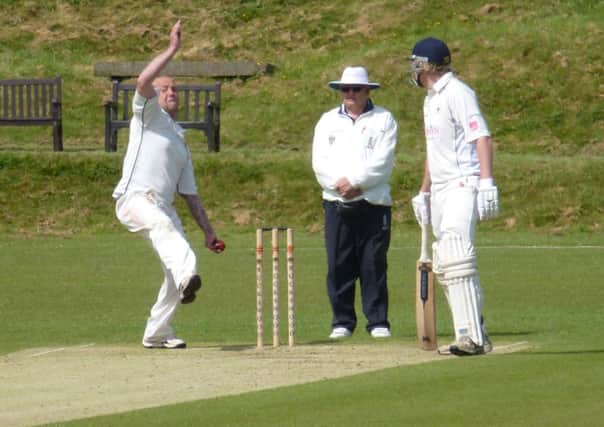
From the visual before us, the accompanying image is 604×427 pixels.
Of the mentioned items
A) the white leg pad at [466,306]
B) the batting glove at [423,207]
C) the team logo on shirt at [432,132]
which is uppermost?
the team logo on shirt at [432,132]

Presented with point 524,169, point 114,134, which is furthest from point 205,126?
point 524,169

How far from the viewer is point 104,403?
8.87 m

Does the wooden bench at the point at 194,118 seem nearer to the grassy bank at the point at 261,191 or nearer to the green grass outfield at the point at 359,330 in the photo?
the grassy bank at the point at 261,191

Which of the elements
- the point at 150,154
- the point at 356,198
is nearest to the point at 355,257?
the point at 356,198

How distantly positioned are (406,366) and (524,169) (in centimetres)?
1435

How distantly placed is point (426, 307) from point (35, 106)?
16977 millimetres

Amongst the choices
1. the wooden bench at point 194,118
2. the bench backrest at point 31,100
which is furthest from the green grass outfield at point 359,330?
the bench backrest at point 31,100

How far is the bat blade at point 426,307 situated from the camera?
426 inches

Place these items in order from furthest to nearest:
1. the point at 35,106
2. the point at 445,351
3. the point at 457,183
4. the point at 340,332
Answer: the point at 35,106, the point at 340,332, the point at 445,351, the point at 457,183

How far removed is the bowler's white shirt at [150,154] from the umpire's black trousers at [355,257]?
1855mm

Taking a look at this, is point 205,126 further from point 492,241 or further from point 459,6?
point 459,6

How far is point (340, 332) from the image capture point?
12523mm

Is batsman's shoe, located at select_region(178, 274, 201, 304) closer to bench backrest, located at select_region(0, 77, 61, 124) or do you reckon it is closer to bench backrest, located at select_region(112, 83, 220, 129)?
bench backrest, located at select_region(112, 83, 220, 129)

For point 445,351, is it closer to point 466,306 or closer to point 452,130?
point 466,306
